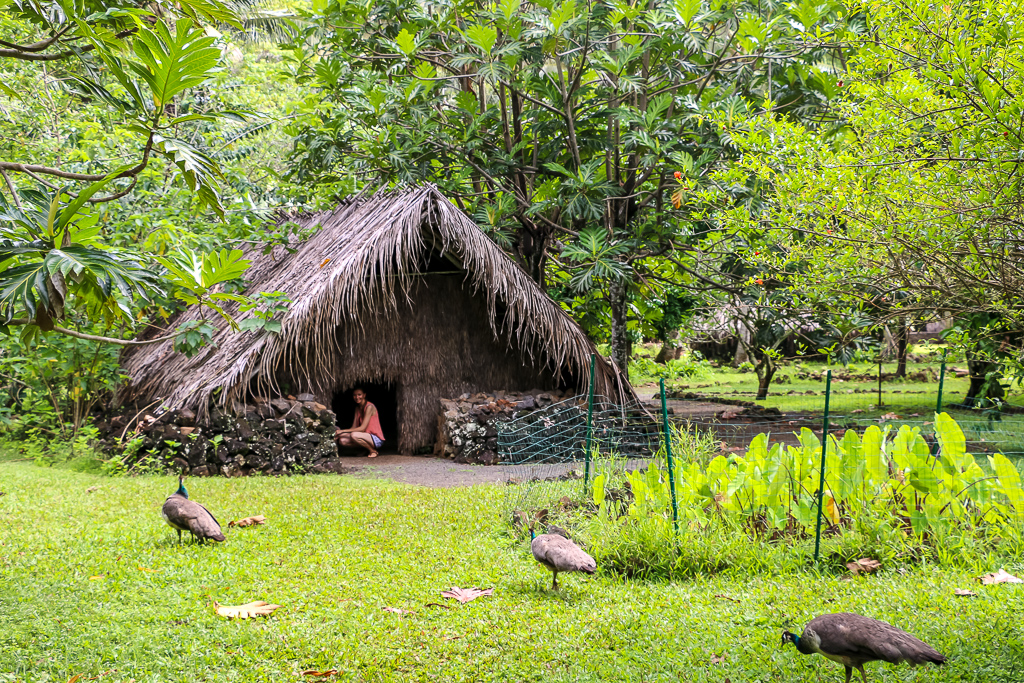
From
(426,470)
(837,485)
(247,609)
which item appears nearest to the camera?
(247,609)

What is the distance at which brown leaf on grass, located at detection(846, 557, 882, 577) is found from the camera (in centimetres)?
420

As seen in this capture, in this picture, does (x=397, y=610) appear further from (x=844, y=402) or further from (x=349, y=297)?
(x=844, y=402)

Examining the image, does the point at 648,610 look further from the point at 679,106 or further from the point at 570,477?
the point at 679,106

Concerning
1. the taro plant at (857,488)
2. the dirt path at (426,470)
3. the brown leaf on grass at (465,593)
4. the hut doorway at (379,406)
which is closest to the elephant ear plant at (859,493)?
the taro plant at (857,488)

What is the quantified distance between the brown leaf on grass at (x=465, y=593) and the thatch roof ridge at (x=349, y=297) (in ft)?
14.8

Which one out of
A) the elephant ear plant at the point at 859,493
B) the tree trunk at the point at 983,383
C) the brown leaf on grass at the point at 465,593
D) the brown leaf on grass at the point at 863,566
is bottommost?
the brown leaf on grass at the point at 465,593

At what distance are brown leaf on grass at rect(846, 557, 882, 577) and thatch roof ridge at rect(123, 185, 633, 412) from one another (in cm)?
520

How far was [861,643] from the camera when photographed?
2770 millimetres

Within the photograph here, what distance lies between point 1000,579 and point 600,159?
616 centimetres

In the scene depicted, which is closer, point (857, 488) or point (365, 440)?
point (857, 488)

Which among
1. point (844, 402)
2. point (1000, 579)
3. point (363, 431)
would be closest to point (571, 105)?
point (363, 431)

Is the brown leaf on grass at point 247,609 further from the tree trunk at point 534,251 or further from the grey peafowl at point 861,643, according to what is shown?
the tree trunk at point 534,251

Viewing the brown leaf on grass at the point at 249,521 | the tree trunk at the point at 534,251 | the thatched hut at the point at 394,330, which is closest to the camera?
the brown leaf on grass at the point at 249,521

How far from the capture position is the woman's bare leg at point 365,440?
9.83 meters
